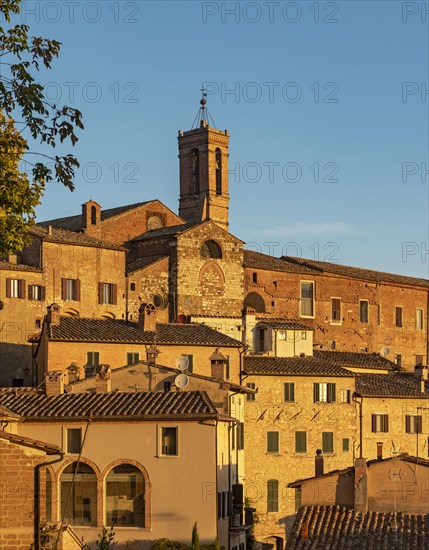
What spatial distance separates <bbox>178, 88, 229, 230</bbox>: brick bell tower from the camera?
77.6 meters

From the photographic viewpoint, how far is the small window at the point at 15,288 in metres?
51.6

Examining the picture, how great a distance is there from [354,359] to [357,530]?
99.9ft

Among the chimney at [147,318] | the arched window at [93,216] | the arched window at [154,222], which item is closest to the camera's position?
the chimney at [147,318]

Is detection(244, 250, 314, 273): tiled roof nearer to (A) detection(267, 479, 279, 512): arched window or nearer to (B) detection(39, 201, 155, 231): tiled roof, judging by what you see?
(B) detection(39, 201, 155, 231): tiled roof

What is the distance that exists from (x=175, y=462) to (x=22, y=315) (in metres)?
20.6

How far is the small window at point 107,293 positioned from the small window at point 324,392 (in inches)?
428

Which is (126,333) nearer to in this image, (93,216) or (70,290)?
(70,290)

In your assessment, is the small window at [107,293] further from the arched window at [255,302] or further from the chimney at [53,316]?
the chimney at [53,316]

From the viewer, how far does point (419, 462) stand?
29.1m

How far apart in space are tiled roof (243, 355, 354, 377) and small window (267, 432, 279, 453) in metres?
2.32

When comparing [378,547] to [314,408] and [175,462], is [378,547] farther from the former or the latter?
[314,408]

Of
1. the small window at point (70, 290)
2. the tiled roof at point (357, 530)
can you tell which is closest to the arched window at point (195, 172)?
the small window at point (70, 290)

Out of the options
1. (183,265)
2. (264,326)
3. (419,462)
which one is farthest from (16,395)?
(183,265)

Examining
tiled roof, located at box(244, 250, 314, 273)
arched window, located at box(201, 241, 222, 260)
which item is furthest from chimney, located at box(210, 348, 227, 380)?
tiled roof, located at box(244, 250, 314, 273)
